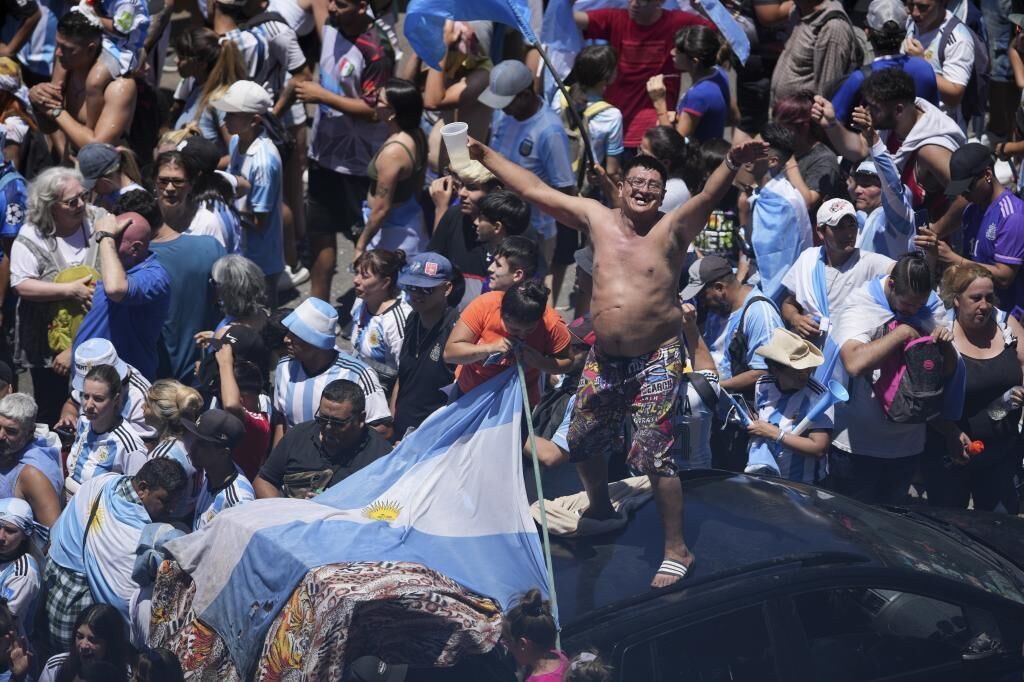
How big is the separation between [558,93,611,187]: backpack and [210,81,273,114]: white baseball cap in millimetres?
1898

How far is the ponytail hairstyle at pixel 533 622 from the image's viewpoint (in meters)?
4.69

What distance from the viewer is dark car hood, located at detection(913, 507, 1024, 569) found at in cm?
577

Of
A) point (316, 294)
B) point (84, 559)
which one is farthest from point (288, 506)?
point (316, 294)

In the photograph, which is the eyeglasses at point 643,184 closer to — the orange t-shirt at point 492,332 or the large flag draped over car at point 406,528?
the large flag draped over car at point 406,528

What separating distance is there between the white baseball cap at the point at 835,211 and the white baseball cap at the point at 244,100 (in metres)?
3.61

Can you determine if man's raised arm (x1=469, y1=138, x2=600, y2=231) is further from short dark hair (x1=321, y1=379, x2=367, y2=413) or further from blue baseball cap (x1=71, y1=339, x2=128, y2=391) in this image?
blue baseball cap (x1=71, y1=339, x2=128, y2=391)

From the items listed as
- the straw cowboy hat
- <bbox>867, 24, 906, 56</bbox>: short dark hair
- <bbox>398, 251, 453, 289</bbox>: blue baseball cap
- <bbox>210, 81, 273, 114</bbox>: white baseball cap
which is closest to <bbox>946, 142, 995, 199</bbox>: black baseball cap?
the straw cowboy hat

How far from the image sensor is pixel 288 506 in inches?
214

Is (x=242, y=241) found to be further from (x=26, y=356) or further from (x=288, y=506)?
(x=288, y=506)

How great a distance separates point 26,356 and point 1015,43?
719 centimetres

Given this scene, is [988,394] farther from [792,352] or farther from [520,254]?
[520,254]

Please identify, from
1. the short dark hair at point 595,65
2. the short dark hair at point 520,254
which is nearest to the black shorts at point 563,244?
the short dark hair at point 595,65

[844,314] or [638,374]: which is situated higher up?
[638,374]

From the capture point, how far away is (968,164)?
7.64m
